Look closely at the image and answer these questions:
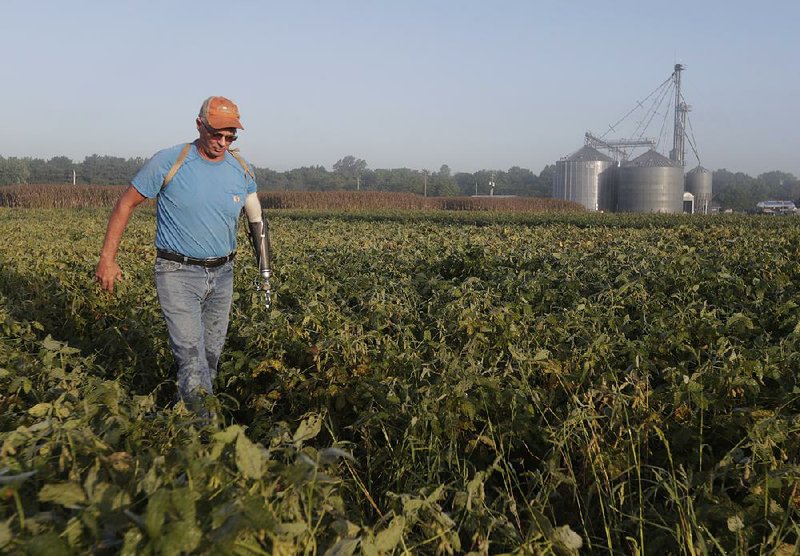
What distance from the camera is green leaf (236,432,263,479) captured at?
179 cm

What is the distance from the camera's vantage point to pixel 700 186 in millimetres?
66312

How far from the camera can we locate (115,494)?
1688 millimetres

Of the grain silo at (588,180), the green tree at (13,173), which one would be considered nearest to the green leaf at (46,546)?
the grain silo at (588,180)

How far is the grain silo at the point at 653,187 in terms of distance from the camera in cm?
5544

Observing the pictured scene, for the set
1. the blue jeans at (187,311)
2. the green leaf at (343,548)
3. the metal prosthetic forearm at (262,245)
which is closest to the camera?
the green leaf at (343,548)

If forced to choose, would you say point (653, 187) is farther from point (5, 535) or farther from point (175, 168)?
point (5, 535)

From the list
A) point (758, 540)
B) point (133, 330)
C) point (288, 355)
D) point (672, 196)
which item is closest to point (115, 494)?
point (758, 540)

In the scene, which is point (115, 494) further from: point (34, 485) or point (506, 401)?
point (506, 401)

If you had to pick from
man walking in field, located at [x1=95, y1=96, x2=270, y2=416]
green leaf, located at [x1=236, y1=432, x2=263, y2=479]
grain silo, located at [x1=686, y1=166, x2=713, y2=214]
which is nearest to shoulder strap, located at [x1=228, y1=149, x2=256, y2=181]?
man walking in field, located at [x1=95, y1=96, x2=270, y2=416]

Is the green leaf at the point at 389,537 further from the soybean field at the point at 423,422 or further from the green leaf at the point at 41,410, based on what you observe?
the green leaf at the point at 41,410

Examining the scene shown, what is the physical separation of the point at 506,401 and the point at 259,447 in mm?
1802

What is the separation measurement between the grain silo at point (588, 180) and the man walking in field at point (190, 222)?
58332 millimetres

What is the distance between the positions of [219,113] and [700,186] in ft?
227

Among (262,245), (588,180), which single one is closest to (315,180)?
(588,180)
